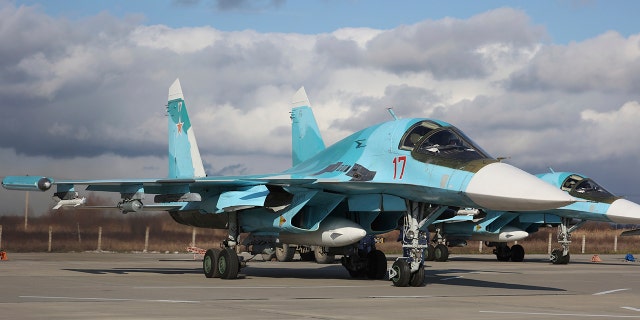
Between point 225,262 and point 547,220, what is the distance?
1341cm

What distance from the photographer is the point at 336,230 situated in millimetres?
15555

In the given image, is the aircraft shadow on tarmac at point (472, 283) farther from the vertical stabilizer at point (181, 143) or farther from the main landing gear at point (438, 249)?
the main landing gear at point (438, 249)

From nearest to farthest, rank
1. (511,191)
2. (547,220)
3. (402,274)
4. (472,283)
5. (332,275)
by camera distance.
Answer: (511,191) → (402,274) → (472,283) → (332,275) → (547,220)

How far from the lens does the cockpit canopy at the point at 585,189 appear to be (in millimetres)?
25284

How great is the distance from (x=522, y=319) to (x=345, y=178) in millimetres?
6194

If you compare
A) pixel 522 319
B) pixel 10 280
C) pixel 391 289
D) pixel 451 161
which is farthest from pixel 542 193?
pixel 10 280

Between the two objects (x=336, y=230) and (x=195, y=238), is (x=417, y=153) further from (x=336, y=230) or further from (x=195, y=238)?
(x=195, y=238)

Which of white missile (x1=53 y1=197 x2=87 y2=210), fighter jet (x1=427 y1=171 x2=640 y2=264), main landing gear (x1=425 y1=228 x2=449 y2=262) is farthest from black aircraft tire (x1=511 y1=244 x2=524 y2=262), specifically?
white missile (x1=53 y1=197 x2=87 y2=210)

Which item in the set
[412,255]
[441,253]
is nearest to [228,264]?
[412,255]

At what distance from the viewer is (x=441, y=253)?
88.8 feet

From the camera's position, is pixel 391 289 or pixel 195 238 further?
pixel 195 238

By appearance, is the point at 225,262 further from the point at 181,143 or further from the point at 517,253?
the point at 517,253

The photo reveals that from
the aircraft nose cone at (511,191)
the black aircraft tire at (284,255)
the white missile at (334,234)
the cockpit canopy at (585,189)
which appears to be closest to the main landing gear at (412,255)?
the white missile at (334,234)

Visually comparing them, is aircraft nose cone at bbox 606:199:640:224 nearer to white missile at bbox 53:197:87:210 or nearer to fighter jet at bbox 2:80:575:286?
fighter jet at bbox 2:80:575:286
